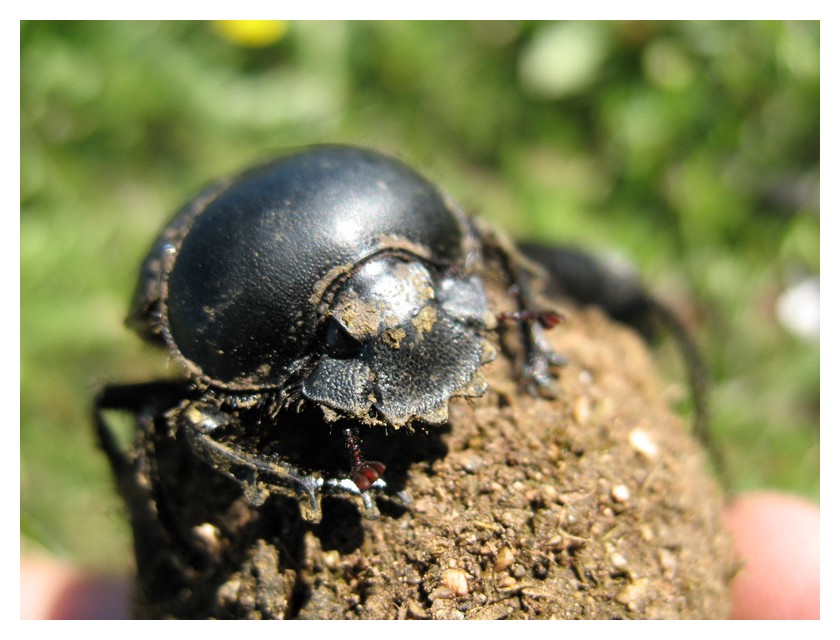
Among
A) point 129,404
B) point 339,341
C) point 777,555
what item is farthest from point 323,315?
point 777,555

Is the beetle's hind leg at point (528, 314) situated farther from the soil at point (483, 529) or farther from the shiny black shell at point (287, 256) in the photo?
the shiny black shell at point (287, 256)

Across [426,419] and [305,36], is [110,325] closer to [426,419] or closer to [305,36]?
[305,36]

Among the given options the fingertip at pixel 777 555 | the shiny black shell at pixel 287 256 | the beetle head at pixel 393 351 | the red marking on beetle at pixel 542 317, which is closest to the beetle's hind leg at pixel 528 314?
the red marking on beetle at pixel 542 317

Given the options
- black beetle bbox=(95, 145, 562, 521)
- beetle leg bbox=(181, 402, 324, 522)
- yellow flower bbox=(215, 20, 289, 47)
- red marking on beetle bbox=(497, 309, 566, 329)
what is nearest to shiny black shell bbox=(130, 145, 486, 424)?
black beetle bbox=(95, 145, 562, 521)

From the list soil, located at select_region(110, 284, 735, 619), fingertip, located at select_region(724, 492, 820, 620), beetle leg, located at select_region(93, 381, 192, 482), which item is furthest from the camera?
fingertip, located at select_region(724, 492, 820, 620)

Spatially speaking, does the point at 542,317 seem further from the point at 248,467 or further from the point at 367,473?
the point at 248,467

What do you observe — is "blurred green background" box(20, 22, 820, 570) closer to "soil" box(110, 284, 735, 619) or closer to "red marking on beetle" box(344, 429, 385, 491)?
"soil" box(110, 284, 735, 619)
